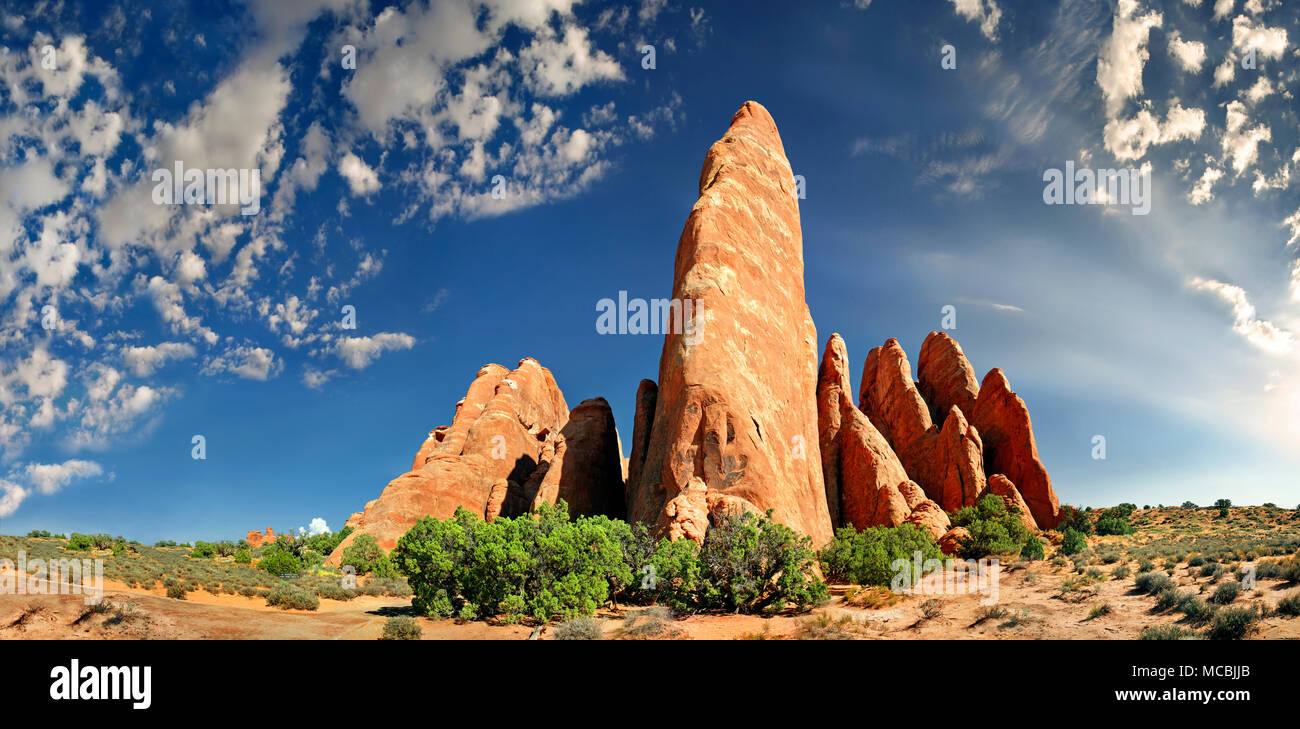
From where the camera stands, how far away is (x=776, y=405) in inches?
1102

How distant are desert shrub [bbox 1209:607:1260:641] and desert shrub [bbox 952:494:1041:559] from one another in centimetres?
1282

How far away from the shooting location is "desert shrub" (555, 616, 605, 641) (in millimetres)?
12841

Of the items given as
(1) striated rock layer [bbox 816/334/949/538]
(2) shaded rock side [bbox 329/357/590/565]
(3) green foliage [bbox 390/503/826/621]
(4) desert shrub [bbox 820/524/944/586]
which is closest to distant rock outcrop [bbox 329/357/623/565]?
(2) shaded rock side [bbox 329/357/590/565]

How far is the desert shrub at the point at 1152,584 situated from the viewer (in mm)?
15383

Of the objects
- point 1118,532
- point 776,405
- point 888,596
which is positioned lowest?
point 1118,532

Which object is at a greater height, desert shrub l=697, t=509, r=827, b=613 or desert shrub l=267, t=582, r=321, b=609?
desert shrub l=697, t=509, r=827, b=613

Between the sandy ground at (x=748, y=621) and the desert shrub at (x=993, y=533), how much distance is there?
682 cm

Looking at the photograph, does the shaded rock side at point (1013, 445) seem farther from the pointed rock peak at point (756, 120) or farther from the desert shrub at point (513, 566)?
the desert shrub at point (513, 566)

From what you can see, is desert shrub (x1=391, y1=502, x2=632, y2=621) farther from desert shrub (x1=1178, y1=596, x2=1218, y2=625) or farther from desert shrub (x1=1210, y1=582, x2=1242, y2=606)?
desert shrub (x1=1210, y1=582, x2=1242, y2=606)

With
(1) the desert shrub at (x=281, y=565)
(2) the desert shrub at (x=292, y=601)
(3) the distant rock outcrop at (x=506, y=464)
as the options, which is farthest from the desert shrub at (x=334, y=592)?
(1) the desert shrub at (x=281, y=565)

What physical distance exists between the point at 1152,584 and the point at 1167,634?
17.7ft
